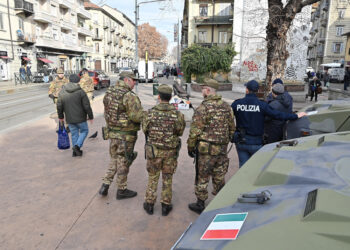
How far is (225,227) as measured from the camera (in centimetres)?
148

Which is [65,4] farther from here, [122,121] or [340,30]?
[340,30]

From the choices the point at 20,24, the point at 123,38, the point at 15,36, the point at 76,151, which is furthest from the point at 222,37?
the point at 123,38

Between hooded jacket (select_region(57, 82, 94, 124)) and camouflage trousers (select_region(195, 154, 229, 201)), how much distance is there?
122 inches

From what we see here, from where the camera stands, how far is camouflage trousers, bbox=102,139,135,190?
4023 mm

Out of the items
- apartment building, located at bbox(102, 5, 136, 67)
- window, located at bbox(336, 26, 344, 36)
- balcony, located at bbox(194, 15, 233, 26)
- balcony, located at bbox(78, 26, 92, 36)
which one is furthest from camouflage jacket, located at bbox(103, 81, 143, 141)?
apartment building, located at bbox(102, 5, 136, 67)

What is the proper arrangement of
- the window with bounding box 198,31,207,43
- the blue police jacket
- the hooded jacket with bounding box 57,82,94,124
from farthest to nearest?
the window with bounding box 198,31,207,43, the hooded jacket with bounding box 57,82,94,124, the blue police jacket

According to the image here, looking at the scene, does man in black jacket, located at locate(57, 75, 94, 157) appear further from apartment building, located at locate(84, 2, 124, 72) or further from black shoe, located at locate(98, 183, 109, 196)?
apartment building, located at locate(84, 2, 124, 72)

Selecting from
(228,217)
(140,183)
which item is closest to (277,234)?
(228,217)

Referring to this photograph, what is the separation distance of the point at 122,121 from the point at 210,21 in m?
35.6

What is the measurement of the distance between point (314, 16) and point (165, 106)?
6756cm

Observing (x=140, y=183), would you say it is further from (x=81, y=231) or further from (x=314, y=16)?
(x=314, y=16)

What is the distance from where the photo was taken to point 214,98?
3566mm

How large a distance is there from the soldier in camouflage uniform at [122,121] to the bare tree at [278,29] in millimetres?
7518

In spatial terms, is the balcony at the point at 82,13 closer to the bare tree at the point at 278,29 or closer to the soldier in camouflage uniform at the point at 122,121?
the bare tree at the point at 278,29
